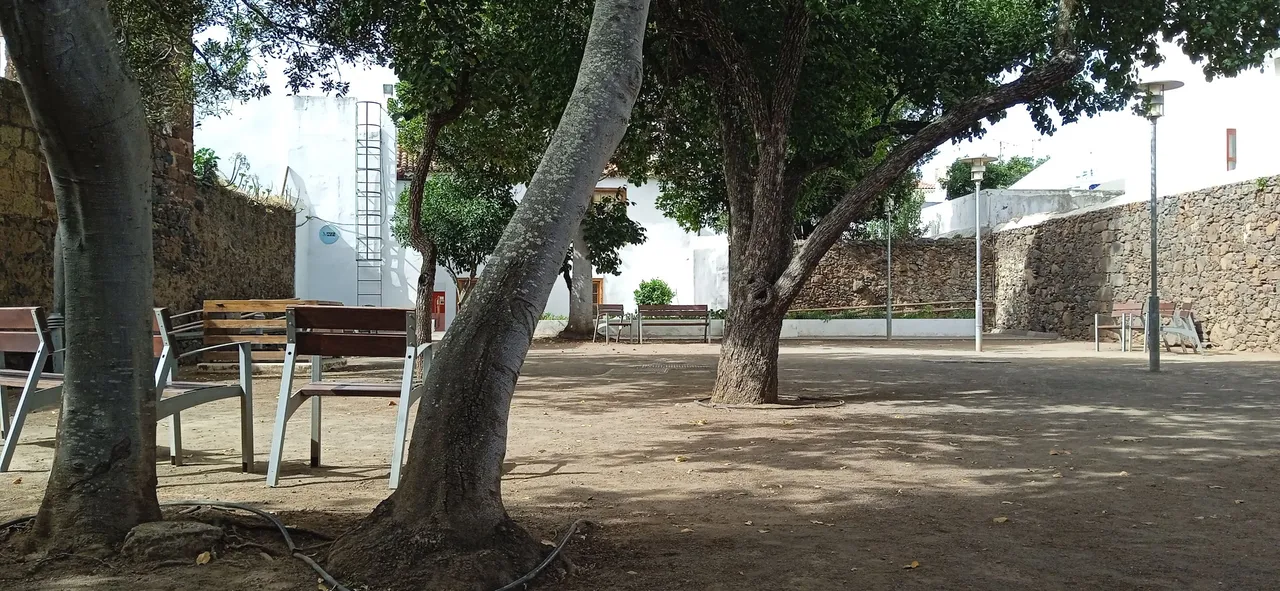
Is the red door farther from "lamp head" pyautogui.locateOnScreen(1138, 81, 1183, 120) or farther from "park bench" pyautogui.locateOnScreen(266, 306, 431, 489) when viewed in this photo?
"park bench" pyautogui.locateOnScreen(266, 306, 431, 489)

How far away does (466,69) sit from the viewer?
33.0ft

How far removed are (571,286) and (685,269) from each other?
982cm

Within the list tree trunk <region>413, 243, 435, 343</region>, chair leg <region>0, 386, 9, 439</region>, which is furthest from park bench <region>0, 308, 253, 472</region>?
tree trunk <region>413, 243, 435, 343</region>

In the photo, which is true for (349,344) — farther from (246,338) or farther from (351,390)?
(246,338)

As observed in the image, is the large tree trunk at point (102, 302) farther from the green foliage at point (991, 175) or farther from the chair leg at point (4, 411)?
the green foliage at point (991, 175)

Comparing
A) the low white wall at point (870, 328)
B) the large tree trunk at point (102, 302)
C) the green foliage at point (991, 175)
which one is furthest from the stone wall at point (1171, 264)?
the large tree trunk at point (102, 302)

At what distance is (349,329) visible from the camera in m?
4.61

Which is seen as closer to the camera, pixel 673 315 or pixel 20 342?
pixel 20 342

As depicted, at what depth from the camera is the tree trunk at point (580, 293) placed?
22.1 m

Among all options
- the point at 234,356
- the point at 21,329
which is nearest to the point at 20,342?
the point at 21,329

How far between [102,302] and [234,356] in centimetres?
1052

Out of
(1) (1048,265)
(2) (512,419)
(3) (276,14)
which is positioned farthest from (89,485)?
(1) (1048,265)

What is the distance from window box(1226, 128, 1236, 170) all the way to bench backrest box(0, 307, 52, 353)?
67.4 feet

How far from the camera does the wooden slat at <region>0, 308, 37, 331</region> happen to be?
5.12m
